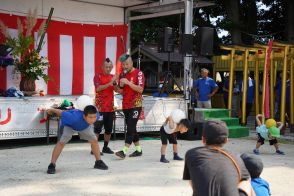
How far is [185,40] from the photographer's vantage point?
1023 cm

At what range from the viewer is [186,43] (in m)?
10.3

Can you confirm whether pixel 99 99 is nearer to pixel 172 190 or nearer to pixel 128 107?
pixel 128 107

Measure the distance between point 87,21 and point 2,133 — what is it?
4.83 m

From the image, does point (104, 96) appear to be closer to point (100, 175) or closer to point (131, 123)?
point (131, 123)

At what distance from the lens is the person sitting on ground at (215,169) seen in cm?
287

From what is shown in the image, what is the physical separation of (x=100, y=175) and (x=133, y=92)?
1.69 m

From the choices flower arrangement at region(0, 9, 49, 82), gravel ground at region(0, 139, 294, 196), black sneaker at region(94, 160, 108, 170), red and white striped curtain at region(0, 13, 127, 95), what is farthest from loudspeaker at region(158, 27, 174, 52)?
black sneaker at region(94, 160, 108, 170)

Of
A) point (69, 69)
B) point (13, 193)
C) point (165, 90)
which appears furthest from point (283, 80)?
point (13, 193)

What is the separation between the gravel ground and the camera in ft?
17.3

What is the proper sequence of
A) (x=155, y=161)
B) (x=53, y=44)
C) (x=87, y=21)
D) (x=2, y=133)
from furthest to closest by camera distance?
(x=87, y=21)
(x=53, y=44)
(x=2, y=133)
(x=155, y=161)

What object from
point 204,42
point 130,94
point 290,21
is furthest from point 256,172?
point 290,21

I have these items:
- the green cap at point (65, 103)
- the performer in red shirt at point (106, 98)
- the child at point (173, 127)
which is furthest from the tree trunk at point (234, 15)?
the child at point (173, 127)

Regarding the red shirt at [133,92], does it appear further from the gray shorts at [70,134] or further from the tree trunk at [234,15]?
the tree trunk at [234,15]

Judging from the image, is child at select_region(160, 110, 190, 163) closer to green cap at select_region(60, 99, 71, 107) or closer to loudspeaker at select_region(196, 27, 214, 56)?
green cap at select_region(60, 99, 71, 107)
